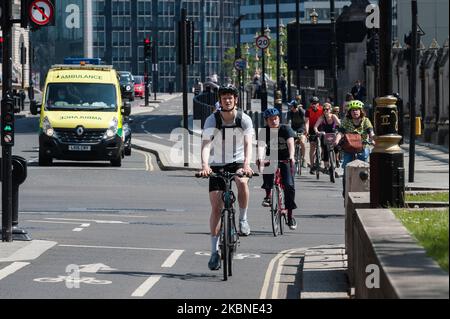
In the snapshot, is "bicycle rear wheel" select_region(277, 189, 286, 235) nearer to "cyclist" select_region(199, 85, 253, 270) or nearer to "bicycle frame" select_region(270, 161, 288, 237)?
"bicycle frame" select_region(270, 161, 288, 237)

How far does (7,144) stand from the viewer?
60.8 feet

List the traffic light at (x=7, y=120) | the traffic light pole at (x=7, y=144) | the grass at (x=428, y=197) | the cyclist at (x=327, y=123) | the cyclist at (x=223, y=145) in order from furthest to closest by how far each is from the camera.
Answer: the cyclist at (x=327, y=123) → the traffic light at (x=7, y=120) → the traffic light pole at (x=7, y=144) → the cyclist at (x=223, y=145) → the grass at (x=428, y=197)

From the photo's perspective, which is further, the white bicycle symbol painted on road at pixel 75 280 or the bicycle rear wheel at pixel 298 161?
the bicycle rear wheel at pixel 298 161

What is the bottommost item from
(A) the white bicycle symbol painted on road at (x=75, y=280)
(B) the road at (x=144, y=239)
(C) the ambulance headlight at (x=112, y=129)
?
(B) the road at (x=144, y=239)

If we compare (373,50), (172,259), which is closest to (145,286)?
(172,259)

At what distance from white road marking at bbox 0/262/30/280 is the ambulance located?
20.0 metres

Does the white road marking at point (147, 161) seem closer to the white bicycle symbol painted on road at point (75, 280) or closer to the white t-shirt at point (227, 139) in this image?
the white t-shirt at point (227, 139)

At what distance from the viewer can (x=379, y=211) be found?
39.5 ft

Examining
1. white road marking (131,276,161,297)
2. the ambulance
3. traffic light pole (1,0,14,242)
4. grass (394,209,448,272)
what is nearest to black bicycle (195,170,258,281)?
white road marking (131,276,161,297)

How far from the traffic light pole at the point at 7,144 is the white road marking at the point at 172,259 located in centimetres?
214

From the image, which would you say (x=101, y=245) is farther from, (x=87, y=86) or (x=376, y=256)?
(x=87, y=86)

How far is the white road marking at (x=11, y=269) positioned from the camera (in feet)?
49.5

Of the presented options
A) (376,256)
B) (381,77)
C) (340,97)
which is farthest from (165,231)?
(340,97)

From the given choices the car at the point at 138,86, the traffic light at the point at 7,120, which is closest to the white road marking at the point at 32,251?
the traffic light at the point at 7,120
